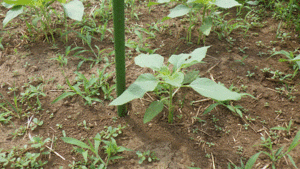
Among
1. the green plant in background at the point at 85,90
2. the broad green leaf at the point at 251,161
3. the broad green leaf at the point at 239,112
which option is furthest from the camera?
the green plant in background at the point at 85,90

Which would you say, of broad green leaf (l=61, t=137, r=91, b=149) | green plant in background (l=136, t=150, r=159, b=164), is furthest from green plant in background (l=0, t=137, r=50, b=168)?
green plant in background (l=136, t=150, r=159, b=164)

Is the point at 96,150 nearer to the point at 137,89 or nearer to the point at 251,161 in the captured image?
the point at 137,89

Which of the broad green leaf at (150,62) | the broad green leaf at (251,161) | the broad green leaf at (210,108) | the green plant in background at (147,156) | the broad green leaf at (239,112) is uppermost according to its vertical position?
the broad green leaf at (150,62)

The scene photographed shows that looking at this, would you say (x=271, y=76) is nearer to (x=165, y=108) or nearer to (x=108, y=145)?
(x=165, y=108)

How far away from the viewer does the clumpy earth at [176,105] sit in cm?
163

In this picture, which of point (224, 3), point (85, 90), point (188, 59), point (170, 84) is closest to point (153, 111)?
point (170, 84)

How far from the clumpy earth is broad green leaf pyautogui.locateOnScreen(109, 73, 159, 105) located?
0.42 meters

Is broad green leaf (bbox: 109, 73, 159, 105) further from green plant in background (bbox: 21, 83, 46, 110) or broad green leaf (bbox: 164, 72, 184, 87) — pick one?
green plant in background (bbox: 21, 83, 46, 110)

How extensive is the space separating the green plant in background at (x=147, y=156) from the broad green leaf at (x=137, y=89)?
17.3 inches

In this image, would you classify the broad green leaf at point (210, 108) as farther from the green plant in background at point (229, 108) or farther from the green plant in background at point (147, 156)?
the green plant in background at point (147, 156)

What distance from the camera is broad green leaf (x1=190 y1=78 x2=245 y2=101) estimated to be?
1319mm

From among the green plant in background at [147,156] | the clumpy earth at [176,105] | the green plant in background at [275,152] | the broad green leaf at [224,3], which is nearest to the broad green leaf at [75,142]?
the clumpy earth at [176,105]

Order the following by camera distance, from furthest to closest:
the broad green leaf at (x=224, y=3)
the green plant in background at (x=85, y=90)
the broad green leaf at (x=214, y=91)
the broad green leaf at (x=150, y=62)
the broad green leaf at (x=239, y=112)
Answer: the broad green leaf at (x=224, y=3) < the green plant in background at (x=85, y=90) < the broad green leaf at (x=239, y=112) < the broad green leaf at (x=150, y=62) < the broad green leaf at (x=214, y=91)

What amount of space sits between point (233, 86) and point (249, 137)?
48cm
